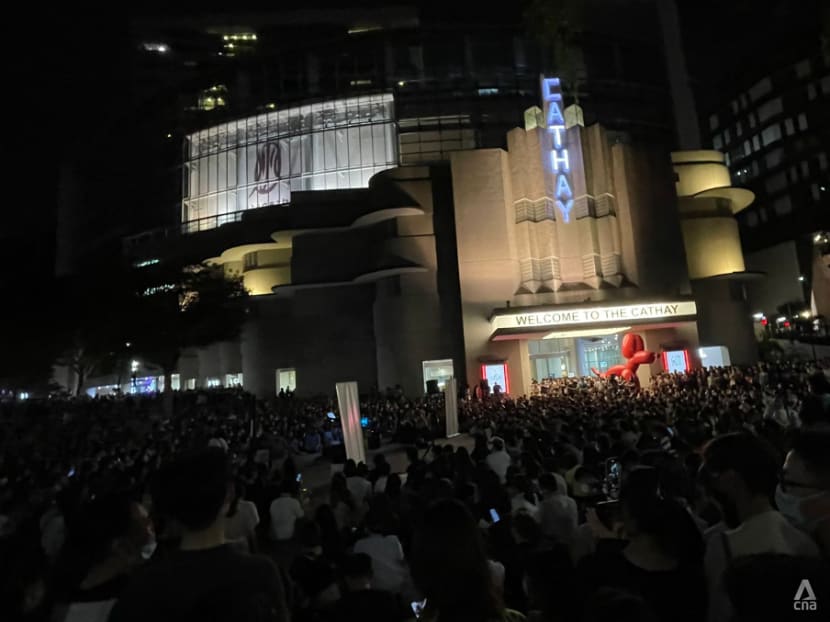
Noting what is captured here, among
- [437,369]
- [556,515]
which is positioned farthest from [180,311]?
[556,515]

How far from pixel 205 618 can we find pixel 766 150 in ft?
257

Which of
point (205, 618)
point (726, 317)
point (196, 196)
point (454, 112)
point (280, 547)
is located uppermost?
point (454, 112)

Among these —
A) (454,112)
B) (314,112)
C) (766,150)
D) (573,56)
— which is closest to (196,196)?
(314,112)

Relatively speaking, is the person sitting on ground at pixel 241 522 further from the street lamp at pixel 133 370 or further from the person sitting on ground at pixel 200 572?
the street lamp at pixel 133 370

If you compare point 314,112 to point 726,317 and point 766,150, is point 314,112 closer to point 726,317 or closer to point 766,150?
point 726,317

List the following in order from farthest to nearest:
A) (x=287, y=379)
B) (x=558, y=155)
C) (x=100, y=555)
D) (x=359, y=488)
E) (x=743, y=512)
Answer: (x=287, y=379)
(x=558, y=155)
(x=359, y=488)
(x=100, y=555)
(x=743, y=512)

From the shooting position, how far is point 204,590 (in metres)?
2.09

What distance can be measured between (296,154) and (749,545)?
48.7m

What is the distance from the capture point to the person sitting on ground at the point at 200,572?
6.73ft

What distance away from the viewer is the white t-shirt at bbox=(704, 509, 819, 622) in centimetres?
268

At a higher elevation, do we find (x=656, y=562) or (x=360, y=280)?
(x=360, y=280)

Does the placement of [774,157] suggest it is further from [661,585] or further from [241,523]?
[661,585]

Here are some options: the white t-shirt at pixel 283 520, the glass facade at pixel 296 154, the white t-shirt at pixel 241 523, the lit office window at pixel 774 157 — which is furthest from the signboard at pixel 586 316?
the lit office window at pixel 774 157

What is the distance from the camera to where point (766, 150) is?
64.8 m
